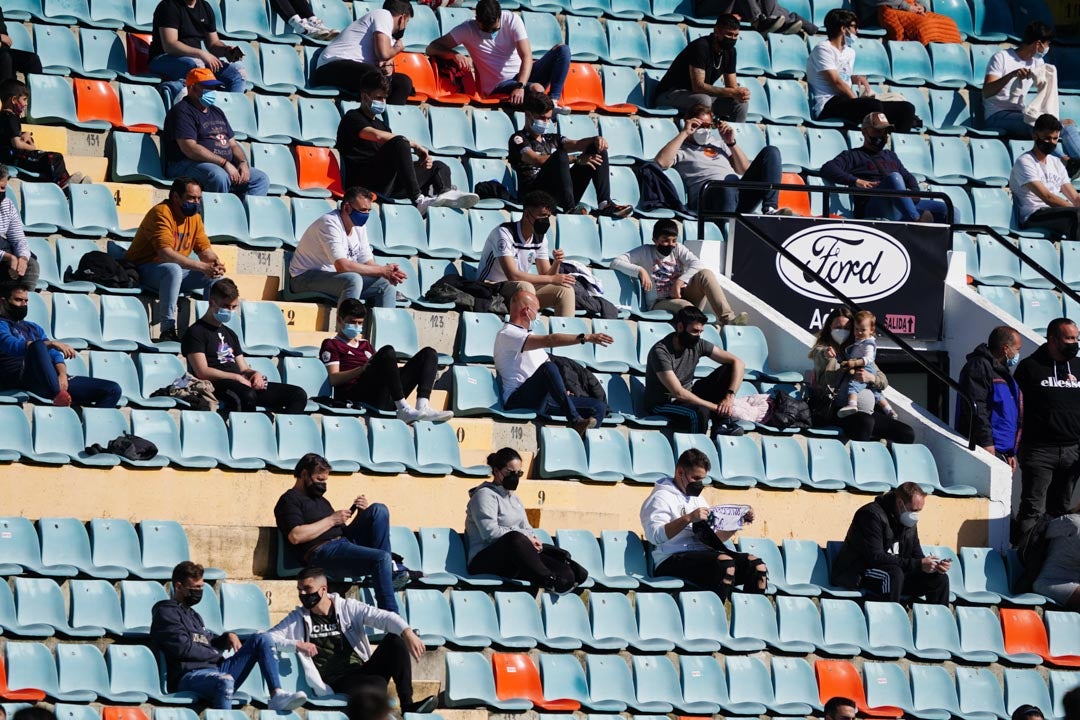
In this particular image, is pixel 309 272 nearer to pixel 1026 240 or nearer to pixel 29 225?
A: pixel 29 225

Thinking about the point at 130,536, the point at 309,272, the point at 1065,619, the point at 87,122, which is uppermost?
the point at 87,122

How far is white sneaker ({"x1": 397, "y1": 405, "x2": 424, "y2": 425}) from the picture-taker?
484 inches

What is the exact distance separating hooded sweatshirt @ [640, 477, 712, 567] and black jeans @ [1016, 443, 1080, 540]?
8.26 feet

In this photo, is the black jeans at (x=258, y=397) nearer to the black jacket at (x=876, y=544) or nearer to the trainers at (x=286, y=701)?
the trainers at (x=286, y=701)

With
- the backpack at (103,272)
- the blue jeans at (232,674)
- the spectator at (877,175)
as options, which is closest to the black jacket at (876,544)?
the blue jeans at (232,674)

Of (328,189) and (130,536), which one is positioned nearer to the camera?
(130,536)

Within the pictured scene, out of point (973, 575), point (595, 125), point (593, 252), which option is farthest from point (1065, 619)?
point (595, 125)

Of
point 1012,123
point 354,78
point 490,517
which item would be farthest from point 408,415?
point 1012,123

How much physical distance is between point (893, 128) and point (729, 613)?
20.1 ft

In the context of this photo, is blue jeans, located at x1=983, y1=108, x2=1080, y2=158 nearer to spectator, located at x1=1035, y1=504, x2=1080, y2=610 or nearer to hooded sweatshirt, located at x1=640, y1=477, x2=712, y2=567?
spectator, located at x1=1035, y1=504, x2=1080, y2=610

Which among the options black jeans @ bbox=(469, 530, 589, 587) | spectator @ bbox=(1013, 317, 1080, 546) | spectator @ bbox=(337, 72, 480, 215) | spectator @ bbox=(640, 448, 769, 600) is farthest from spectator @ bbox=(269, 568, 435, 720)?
spectator @ bbox=(1013, 317, 1080, 546)

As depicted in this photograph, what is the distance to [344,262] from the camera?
43.1 ft

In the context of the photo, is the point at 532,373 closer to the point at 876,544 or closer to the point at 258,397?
the point at 258,397

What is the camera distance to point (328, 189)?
14.7m
